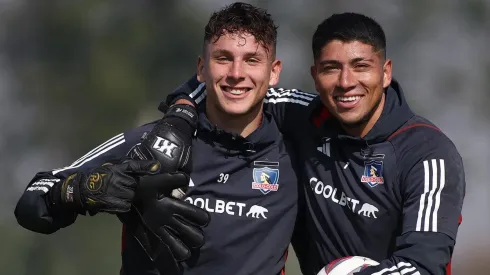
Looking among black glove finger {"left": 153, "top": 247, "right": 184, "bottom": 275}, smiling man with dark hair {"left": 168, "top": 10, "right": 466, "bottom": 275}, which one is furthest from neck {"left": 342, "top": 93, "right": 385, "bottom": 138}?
black glove finger {"left": 153, "top": 247, "right": 184, "bottom": 275}

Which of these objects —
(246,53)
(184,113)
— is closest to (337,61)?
(246,53)

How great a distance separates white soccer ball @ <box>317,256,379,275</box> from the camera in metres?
3.18

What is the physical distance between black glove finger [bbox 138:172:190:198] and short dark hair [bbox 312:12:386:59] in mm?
724

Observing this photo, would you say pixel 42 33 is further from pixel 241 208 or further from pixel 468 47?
pixel 241 208

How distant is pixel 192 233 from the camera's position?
3.27 m

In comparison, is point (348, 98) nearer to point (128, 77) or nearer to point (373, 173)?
point (373, 173)

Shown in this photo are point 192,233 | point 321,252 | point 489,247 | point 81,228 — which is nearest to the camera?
point 192,233

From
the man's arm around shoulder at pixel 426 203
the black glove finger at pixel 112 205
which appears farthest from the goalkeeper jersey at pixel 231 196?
the man's arm around shoulder at pixel 426 203

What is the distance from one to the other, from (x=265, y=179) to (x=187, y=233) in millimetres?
401

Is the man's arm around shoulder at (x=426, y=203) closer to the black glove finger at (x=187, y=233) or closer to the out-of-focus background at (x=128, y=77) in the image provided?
the black glove finger at (x=187, y=233)

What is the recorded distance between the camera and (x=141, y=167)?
3154mm

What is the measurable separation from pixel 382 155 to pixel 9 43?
186 inches

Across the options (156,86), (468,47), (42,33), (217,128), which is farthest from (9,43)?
(217,128)

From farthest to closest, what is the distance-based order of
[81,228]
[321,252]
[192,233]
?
[81,228] < [321,252] < [192,233]
